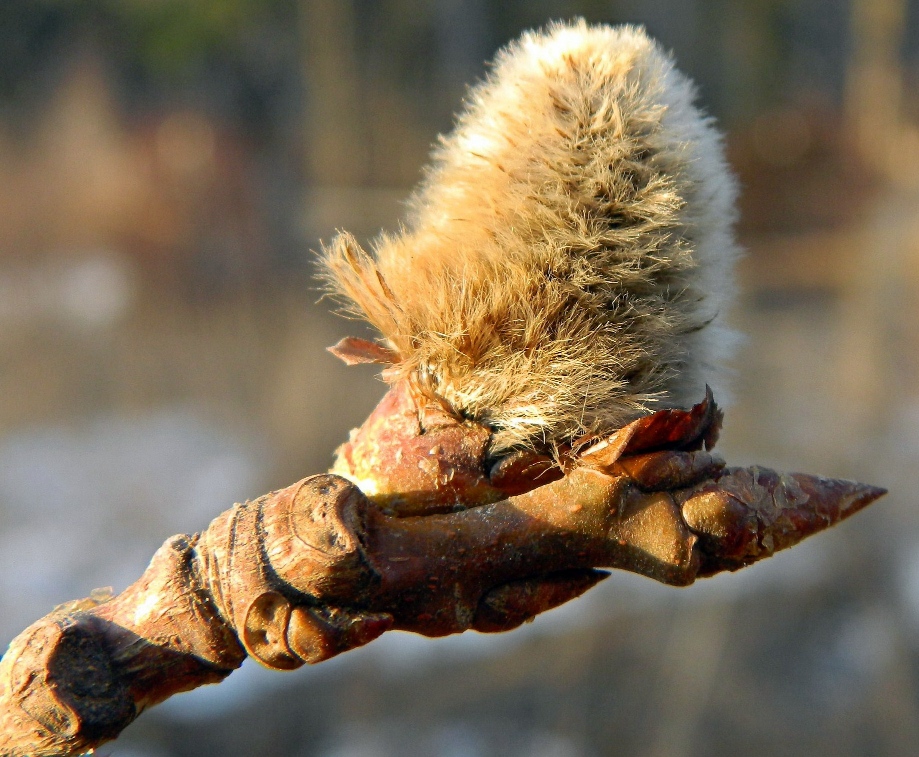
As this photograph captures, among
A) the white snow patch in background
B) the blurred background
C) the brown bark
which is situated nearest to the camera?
the brown bark

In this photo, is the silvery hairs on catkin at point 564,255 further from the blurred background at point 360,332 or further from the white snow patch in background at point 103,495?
the white snow patch in background at point 103,495

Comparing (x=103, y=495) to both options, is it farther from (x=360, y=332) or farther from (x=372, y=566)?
(x=372, y=566)

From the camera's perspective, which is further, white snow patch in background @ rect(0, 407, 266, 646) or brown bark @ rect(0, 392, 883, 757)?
white snow patch in background @ rect(0, 407, 266, 646)

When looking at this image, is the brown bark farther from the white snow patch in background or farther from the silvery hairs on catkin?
the white snow patch in background

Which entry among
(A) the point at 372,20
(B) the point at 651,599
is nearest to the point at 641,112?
(B) the point at 651,599

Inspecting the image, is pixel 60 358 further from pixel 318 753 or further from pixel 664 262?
pixel 664 262

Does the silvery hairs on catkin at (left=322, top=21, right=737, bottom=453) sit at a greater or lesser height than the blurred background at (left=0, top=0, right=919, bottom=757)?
greater

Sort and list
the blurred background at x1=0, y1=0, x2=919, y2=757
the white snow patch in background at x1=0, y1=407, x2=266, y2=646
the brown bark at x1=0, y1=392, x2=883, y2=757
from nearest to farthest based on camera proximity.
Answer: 1. the brown bark at x1=0, y1=392, x2=883, y2=757
2. the blurred background at x1=0, y1=0, x2=919, y2=757
3. the white snow patch in background at x1=0, y1=407, x2=266, y2=646

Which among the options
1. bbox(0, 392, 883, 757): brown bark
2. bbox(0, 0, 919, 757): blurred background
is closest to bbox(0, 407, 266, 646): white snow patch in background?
bbox(0, 0, 919, 757): blurred background
